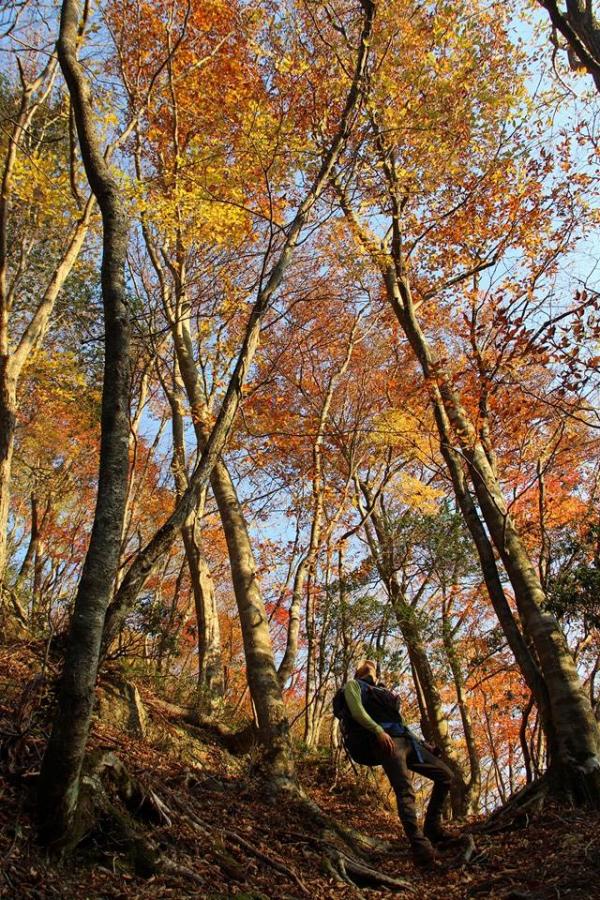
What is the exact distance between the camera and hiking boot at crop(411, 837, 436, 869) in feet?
14.3

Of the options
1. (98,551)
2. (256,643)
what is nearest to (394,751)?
(256,643)

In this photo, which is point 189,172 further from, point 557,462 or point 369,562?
point 557,462

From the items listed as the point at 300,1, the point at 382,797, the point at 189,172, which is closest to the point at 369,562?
the point at 382,797

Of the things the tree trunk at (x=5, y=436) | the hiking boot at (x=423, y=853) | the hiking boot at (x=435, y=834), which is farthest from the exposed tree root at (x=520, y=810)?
the tree trunk at (x=5, y=436)

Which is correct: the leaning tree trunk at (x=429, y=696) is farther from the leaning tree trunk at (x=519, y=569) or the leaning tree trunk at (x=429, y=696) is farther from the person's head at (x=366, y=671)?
the person's head at (x=366, y=671)

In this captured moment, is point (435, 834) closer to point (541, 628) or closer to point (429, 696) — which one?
point (541, 628)

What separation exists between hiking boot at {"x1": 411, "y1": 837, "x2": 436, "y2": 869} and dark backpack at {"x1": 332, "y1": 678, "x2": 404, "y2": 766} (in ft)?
2.06

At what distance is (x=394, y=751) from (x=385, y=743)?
0.52 feet

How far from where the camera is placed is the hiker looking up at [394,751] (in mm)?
4484

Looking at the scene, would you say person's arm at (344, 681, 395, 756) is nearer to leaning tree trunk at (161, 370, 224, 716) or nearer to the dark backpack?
the dark backpack

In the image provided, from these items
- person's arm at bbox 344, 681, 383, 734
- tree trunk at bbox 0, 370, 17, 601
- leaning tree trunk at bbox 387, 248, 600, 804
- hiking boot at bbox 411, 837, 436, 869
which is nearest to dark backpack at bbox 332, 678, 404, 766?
person's arm at bbox 344, 681, 383, 734

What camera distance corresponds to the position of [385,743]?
181 inches

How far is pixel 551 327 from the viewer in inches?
266

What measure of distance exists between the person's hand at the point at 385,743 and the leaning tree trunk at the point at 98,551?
8.81ft
